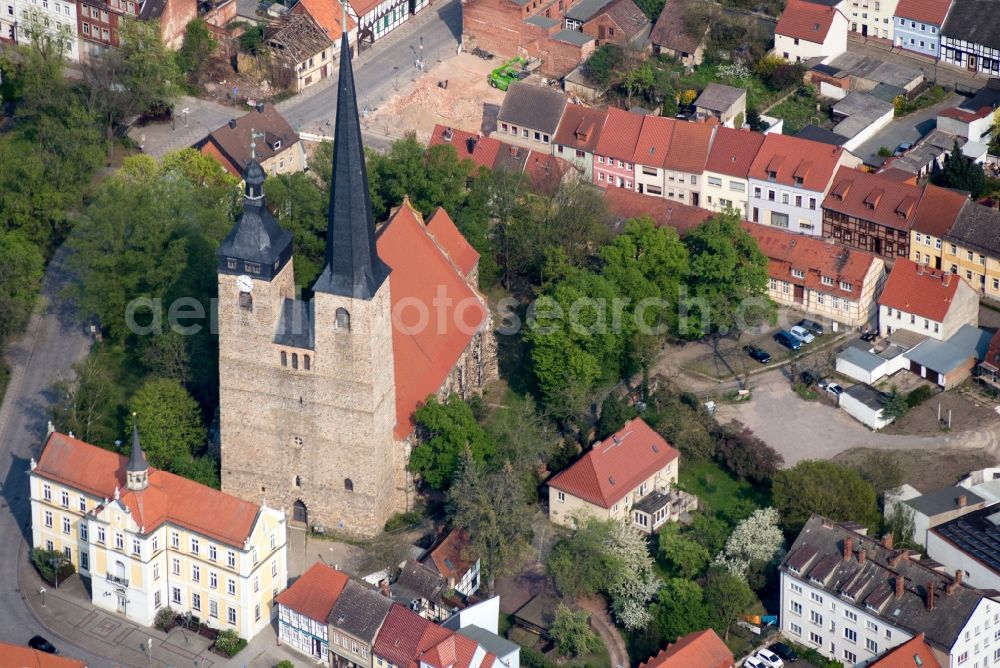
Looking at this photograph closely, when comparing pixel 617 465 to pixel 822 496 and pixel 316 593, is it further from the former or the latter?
pixel 316 593

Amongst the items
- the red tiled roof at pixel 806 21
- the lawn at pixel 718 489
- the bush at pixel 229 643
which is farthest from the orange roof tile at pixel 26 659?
the red tiled roof at pixel 806 21

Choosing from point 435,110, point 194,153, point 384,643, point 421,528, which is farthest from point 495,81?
point 384,643

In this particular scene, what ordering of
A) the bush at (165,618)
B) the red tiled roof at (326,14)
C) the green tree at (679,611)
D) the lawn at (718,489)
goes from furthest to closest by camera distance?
the red tiled roof at (326,14) → the lawn at (718,489) → the bush at (165,618) → the green tree at (679,611)

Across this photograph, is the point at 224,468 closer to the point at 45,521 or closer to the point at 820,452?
the point at 45,521

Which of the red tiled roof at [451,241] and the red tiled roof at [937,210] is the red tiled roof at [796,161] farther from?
the red tiled roof at [451,241]

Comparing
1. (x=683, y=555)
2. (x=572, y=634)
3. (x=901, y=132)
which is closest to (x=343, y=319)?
(x=572, y=634)
